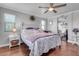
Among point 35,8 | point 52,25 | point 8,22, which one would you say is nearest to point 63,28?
point 52,25

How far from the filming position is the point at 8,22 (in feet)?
4.75

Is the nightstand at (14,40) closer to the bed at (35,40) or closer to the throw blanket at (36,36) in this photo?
the bed at (35,40)

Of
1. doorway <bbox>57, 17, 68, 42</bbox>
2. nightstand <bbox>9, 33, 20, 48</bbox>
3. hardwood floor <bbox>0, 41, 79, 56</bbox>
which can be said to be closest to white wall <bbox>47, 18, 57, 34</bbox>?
doorway <bbox>57, 17, 68, 42</bbox>

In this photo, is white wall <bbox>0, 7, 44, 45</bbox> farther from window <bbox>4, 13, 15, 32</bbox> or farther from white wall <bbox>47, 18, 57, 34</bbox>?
white wall <bbox>47, 18, 57, 34</bbox>

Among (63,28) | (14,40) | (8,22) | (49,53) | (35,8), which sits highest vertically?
(35,8)

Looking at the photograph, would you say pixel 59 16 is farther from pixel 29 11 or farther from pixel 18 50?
pixel 18 50

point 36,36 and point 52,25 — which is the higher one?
point 52,25

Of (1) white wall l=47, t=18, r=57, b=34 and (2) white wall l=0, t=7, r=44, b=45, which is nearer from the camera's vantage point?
(2) white wall l=0, t=7, r=44, b=45

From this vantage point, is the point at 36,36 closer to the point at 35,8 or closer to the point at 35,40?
the point at 35,40

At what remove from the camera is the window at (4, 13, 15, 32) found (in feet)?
4.67

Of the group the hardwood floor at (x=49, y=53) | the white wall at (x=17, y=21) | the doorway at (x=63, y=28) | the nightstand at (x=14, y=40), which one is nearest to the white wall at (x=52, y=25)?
the doorway at (x=63, y=28)

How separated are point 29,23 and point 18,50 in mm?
544

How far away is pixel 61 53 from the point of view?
4.92 feet

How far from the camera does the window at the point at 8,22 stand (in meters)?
1.42
